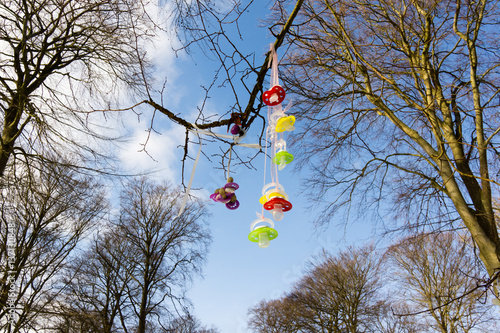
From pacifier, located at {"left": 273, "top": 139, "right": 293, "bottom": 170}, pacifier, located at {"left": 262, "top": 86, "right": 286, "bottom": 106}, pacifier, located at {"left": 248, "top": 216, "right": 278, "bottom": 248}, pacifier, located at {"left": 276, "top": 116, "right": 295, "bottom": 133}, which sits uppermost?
pacifier, located at {"left": 262, "top": 86, "right": 286, "bottom": 106}

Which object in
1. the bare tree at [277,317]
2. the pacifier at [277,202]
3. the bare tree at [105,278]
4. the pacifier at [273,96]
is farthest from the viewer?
the bare tree at [277,317]

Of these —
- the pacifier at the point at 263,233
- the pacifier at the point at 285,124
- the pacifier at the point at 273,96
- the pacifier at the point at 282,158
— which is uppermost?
the pacifier at the point at 273,96

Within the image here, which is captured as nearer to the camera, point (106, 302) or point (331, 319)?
point (106, 302)

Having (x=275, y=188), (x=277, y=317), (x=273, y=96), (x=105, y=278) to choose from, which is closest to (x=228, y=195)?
(x=275, y=188)

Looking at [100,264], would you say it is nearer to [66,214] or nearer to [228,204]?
[66,214]

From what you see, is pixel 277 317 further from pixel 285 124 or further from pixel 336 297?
pixel 285 124

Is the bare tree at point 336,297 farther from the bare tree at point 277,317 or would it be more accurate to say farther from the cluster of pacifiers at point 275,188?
the cluster of pacifiers at point 275,188

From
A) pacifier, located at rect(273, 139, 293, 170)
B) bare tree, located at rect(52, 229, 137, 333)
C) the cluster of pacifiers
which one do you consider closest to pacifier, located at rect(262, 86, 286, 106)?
the cluster of pacifiers

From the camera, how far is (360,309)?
45.6 ft

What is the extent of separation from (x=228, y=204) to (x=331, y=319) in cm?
1480

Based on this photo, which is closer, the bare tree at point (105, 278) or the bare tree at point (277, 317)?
the bare tree at point (105, 278)

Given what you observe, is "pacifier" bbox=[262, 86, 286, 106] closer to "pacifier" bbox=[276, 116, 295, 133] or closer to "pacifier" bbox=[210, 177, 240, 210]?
"pacifier" bbox=[276, 116, 295, 133]

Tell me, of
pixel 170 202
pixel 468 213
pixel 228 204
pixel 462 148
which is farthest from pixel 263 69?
pixel 170 202

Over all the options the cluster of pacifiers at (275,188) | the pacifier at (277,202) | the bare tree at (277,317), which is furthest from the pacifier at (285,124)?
the bare tree at (277,317)
